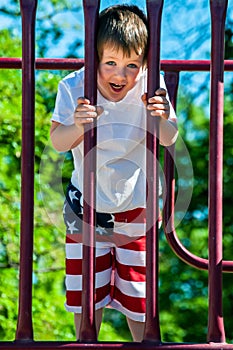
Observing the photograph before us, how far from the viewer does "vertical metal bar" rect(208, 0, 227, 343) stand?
2066 mm

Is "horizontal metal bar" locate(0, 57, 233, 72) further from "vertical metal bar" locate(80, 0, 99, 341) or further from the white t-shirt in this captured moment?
"vertical metal bar" locate(80, 0, 99, 341)

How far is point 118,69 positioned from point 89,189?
47 centimetres

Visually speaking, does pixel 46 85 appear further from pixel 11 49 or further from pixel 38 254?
pixel 38 254

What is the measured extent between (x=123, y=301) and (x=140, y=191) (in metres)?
0.31

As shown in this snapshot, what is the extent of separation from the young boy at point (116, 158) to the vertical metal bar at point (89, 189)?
29 centimetres

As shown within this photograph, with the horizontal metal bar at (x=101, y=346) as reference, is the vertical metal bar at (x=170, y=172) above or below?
above

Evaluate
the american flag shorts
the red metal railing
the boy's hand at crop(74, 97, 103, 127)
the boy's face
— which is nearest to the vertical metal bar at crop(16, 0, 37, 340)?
the red metal railing

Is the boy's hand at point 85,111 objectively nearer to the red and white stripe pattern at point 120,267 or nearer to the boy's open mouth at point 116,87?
the boy's open mouth at point 116,87

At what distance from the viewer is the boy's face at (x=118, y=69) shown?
7.91 feet

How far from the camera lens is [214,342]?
6.75 feet

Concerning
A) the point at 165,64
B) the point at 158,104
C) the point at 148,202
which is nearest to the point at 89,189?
the point at 148,202

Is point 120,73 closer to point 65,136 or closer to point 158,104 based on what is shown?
point 65,136

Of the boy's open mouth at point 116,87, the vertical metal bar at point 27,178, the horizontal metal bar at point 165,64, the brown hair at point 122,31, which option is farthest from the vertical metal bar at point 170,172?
the vertical metal bar at point 27,178

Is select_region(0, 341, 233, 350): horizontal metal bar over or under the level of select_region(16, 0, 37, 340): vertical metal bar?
under
